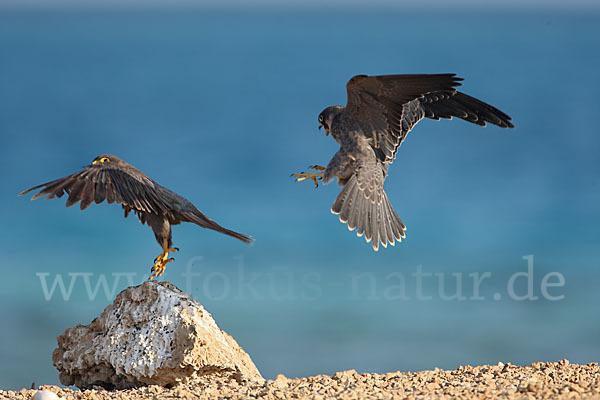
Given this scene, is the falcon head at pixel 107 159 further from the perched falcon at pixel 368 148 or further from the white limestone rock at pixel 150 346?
the perched falcon at pixel 368 148

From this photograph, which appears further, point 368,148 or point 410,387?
point 368,148

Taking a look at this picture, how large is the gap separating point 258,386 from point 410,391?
115cm

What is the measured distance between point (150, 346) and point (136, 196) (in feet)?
4.15

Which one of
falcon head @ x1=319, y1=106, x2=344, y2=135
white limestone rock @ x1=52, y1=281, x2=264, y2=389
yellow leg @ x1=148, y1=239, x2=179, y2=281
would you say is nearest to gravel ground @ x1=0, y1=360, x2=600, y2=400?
white limestone rock @ x1=52, y1=281, x2=264, y2=389

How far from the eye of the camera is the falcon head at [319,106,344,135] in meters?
5.87

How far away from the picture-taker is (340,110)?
5.86m

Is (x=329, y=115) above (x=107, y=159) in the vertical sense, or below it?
above

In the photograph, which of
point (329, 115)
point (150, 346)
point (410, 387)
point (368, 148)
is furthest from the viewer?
point (329, 115)

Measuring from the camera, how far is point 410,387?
4289 mm

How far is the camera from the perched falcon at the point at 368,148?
17.7 ft

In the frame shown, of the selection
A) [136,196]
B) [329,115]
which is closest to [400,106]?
[329,115]

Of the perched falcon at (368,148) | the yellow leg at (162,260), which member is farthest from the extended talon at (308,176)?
the yellow leg at (162,260)

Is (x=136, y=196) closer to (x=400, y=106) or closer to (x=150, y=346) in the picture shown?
(x=150, y=346)

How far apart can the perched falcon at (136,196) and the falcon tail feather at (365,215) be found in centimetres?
104
